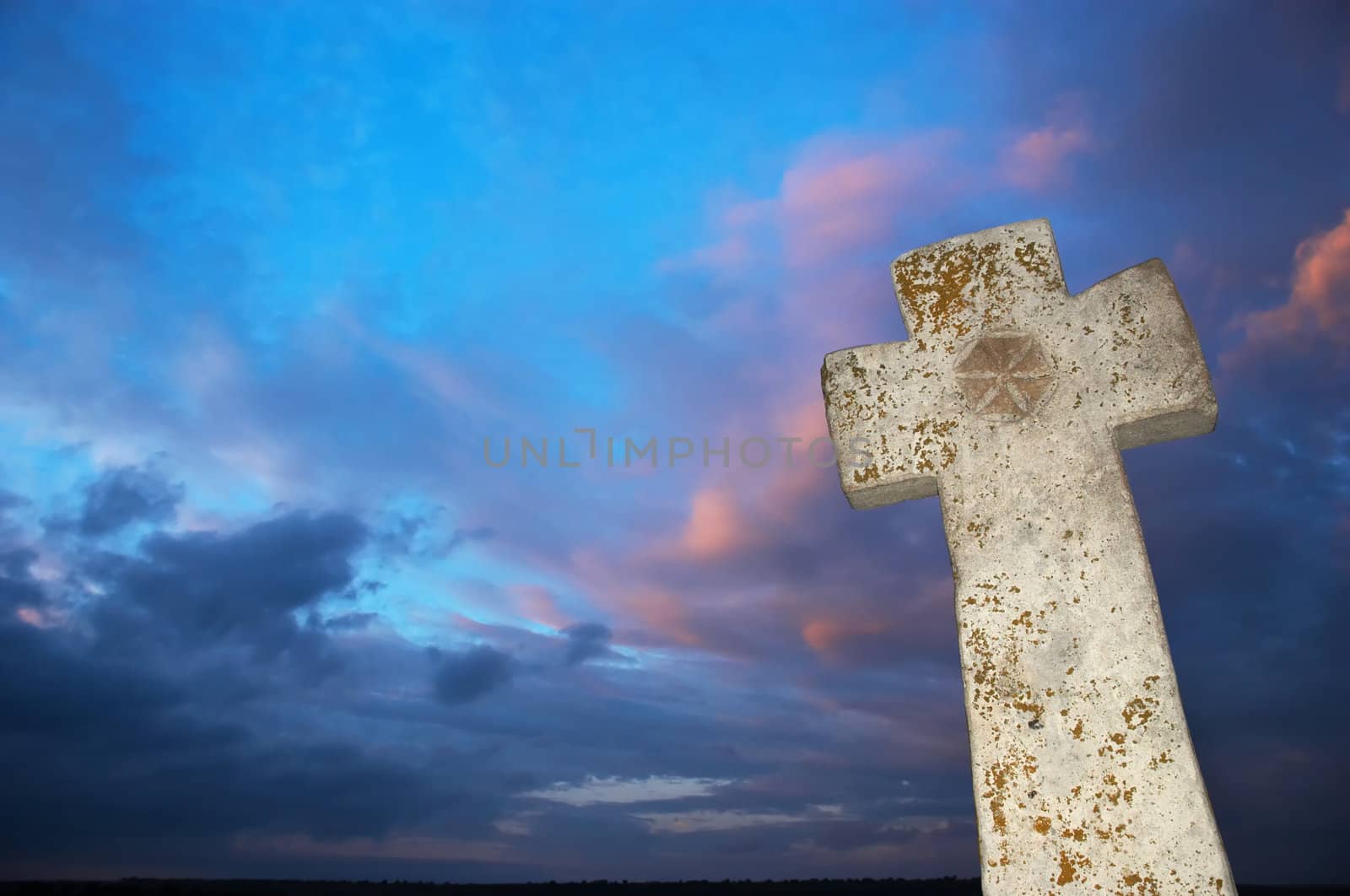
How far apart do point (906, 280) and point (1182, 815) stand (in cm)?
232

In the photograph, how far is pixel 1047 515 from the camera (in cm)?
323

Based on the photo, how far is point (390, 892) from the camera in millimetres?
27812

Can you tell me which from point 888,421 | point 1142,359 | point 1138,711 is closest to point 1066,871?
point 1138,711

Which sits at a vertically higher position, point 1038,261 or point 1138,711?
point 1038,261

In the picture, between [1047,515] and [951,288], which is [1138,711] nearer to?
[1047,515]

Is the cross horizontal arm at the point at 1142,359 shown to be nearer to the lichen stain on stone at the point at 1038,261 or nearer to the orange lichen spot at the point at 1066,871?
the lichen stain on stone at the point at 1038,261

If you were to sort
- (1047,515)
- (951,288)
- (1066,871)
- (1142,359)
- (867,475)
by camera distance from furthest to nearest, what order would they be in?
1. (951,288)
2. (867,475)
3. (1142,359)
4. (1047,515)
5. (1066,871)

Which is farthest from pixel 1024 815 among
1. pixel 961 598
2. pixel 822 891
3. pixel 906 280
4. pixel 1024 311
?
pixel 822 891

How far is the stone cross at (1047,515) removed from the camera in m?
2.79

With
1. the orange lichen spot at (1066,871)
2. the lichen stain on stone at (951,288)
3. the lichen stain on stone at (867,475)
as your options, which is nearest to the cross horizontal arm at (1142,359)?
the lichen stain on stone at (951,288)

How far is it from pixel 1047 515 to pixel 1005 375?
2.03 ft

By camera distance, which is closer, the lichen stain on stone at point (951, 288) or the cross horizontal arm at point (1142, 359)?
the cross horizontal arm at point (1142, 359)

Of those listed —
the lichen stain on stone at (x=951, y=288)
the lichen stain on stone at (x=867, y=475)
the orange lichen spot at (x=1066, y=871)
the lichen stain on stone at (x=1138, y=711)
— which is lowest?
the orange lichen spot at (x=1066, y=871)

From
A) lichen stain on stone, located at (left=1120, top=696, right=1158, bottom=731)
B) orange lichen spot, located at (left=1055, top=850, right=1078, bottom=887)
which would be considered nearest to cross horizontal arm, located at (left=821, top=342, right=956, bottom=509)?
lichen stain on stone, located at (left=1120, top=696, right=1158, bottom=731)
